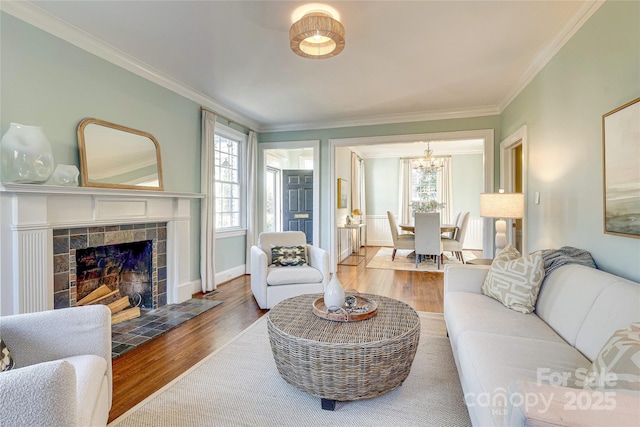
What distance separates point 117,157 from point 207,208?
1.32 metres

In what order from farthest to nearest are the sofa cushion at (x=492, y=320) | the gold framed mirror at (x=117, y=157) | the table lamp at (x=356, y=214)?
the table lamp at (x=356, y=214) < the gold framed mirror at (x=117, y=157) < the sofa cushion at (x=492, y=320)

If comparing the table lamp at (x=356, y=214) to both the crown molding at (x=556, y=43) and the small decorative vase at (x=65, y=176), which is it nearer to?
the crown molding at (x=556, y=43)

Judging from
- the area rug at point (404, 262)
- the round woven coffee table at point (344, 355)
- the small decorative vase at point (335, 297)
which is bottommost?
the area rug at point (404, 262)

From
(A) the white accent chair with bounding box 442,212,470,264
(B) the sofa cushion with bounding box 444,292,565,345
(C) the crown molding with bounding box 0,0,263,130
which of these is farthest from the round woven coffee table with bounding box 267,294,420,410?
(A) the white accent chair with bounding box 442,212,470,264

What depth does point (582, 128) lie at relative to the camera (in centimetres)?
226

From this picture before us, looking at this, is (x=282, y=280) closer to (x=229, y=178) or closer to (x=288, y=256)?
(x=288, y=256)

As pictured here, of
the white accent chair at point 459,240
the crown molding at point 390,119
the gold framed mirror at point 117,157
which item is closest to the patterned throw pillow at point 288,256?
the gold framed mirror at point 117,157

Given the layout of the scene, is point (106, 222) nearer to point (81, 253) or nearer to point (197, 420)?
point (81, 253)

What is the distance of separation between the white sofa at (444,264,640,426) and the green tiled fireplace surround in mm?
2874

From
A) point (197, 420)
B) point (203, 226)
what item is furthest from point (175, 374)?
point (203, 226)

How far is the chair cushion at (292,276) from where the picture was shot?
11.1 feet

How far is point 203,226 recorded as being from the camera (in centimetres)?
405

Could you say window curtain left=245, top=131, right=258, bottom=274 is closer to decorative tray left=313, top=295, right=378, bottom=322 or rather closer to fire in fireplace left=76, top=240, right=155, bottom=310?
fire in fireplace left=76, top=240, right=155, bottom=310

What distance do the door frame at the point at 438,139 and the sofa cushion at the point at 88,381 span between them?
3999 millimetres
